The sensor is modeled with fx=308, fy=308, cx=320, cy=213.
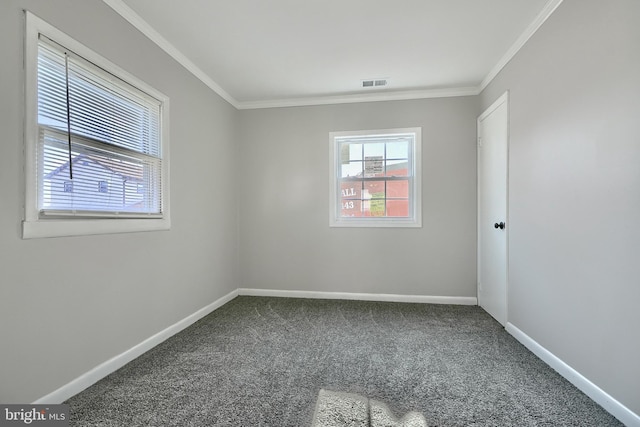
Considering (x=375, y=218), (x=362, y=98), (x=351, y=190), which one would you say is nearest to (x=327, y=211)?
(x=351, y=190)

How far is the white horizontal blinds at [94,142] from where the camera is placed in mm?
1782

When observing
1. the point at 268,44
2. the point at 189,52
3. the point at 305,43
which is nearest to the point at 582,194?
the point at 305,43

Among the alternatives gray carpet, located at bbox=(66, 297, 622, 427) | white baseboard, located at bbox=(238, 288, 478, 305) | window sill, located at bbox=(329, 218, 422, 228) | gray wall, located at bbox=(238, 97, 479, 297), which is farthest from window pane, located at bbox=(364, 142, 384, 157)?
gray carpet, located at bbox=(66, 297, 622, 427)

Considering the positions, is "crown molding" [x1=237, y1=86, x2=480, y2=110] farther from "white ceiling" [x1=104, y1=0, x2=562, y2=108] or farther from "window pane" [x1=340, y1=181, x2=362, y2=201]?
"window pane" [x1=340, y1=181, x2=362, y2=201]

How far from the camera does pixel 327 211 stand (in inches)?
162

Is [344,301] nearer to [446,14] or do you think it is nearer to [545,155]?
[545,155]

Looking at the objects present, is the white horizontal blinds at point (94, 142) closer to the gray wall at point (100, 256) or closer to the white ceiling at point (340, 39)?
the gray wall at point (100, 256)

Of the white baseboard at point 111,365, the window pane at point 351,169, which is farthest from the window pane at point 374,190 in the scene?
the white baseboard at point 111,365

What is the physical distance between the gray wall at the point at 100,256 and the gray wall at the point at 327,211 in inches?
26.5

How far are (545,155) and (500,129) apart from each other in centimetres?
89

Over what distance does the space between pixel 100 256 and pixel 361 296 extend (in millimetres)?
2914

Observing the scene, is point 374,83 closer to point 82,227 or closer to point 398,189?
point 398,189

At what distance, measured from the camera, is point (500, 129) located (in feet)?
10.2

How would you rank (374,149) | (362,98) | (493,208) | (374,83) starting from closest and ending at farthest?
(493,208) < (374,83) < (362,98) < (374,149)
